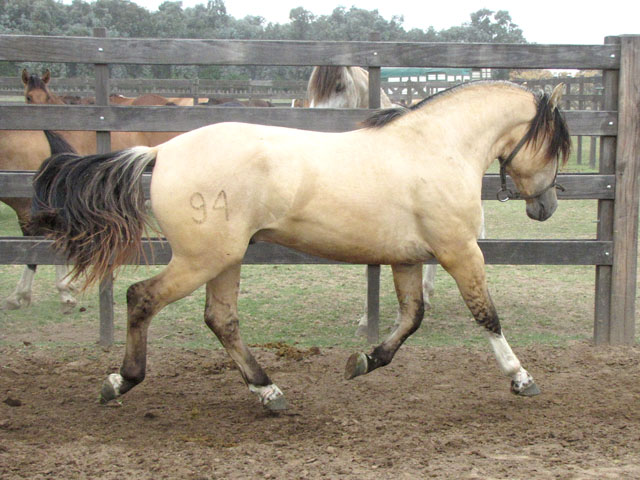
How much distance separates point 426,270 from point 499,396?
246cm

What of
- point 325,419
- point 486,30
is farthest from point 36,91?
point 486,30

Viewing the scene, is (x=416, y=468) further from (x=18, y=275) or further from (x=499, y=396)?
(x=18, y=275)

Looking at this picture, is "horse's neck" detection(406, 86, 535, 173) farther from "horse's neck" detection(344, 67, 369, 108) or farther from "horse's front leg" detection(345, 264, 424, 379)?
"horse's neck" detection(344, 67, 369, 108)

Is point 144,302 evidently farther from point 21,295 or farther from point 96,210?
point 21,295

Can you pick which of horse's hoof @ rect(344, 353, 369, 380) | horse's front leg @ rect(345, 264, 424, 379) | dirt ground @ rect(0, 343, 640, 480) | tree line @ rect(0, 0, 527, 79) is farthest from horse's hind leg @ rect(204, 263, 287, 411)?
tree line @ rect(0, 0, 527, 79)

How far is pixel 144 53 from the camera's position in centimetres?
485

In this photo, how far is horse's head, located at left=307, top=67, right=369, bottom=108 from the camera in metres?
6.38

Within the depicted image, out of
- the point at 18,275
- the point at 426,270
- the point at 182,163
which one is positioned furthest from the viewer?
the point at 18,275

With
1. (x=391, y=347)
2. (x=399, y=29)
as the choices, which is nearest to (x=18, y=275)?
(x=391, y=347)

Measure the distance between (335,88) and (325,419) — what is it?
353 cm

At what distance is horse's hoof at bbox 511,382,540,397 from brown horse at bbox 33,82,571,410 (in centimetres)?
1

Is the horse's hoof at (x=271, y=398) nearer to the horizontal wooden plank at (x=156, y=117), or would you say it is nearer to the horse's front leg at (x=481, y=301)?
the horse's front leg at (x=481, y=301)

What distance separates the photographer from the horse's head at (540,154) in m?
4.13

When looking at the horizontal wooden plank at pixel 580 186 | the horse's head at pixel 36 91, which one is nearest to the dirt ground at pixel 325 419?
the horizontal wooden plank at pixel 580 186
